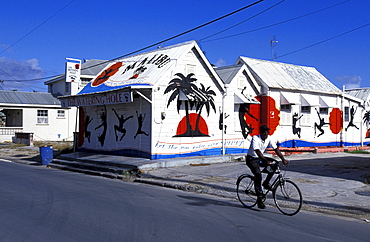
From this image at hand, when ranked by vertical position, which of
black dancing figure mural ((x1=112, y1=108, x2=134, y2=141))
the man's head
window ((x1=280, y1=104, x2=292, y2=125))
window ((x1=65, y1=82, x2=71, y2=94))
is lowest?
the man's head

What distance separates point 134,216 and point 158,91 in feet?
34.3

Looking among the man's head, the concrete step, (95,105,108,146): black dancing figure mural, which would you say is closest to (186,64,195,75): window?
(95,105,108,146): black dancing figure mural

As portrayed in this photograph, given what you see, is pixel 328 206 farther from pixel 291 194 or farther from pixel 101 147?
pixel 101 147

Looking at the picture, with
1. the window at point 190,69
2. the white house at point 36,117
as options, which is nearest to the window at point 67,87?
the white house at point 36,117

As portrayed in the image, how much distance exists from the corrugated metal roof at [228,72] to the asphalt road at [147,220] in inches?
458

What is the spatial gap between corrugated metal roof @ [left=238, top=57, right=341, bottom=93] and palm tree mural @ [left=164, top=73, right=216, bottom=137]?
5.26 meters

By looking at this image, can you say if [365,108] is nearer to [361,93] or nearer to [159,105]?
[361,93]

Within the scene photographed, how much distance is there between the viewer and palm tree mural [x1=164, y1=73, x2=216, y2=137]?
61.9 ft

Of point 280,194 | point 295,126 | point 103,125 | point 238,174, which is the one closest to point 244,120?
point 295,126

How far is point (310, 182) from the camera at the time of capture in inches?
522

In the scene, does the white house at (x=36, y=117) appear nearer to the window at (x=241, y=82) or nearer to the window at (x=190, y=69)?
the window at (x=241, y=82)

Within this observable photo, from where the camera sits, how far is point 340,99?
93.4 feet

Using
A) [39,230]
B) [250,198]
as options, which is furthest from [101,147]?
[39,230]

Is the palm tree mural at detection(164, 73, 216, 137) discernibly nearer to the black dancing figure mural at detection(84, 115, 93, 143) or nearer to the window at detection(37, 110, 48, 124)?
the black dancing figure mural at detection(84, 115, 93, 143)
